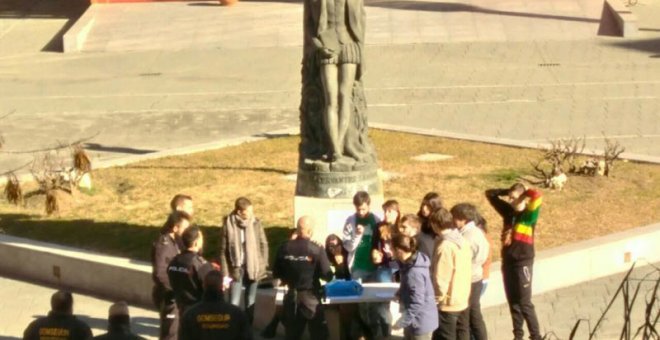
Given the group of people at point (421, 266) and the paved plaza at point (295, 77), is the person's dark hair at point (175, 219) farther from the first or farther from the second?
the paved plaza at point (295, 77)

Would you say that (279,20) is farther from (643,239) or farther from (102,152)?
(643,239)

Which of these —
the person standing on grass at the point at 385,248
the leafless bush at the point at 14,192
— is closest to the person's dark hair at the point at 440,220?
the person standing on grass at the point at 385,248

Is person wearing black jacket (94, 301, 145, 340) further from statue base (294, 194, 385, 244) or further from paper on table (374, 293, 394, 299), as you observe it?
statue base (294, 194, 385, 244)

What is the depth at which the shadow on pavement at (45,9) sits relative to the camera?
4016 cm

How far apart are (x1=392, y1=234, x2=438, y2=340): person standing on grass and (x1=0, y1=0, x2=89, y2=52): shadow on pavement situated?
2683 cm

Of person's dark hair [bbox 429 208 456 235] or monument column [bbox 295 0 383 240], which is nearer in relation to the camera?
person's dark hair [bbox 429 208 456 235]

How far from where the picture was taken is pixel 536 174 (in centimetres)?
1942

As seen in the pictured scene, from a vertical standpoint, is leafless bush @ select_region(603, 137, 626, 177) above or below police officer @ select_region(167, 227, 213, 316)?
below

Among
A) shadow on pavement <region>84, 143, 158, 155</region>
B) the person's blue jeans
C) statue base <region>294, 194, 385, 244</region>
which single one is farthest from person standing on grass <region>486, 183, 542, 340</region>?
shadow on pavement <region>84, 143, 158, 155</region>

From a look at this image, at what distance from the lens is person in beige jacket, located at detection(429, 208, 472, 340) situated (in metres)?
11.9

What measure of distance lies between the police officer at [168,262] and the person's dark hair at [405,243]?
2203 mm

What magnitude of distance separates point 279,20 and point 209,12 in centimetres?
239

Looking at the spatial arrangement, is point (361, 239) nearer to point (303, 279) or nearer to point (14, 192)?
point (303, 279)

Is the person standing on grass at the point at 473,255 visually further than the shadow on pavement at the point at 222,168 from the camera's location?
No
